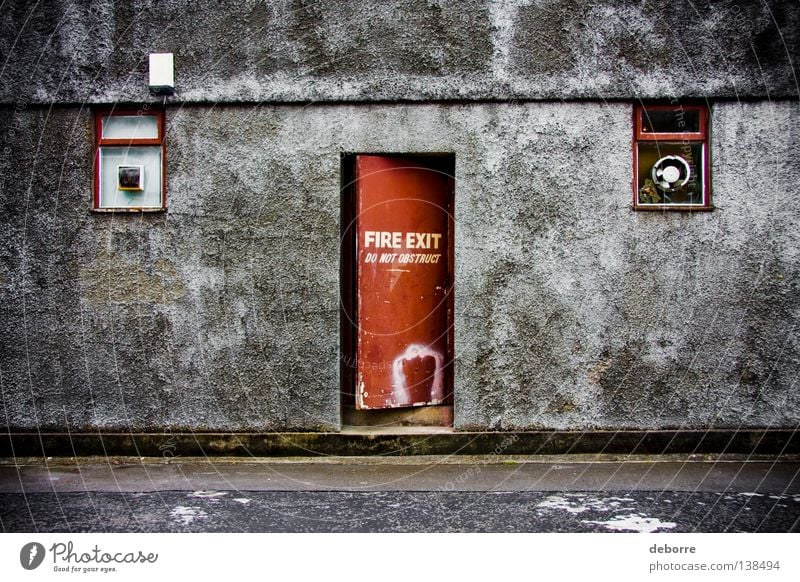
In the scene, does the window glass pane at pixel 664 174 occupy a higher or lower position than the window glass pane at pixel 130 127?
lower

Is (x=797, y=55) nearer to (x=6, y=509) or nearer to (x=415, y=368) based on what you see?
(x=415, y=368)

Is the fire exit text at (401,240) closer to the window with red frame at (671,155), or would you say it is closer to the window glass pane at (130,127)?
the window with red frame at (671,155)

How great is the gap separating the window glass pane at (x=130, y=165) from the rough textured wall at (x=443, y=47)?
507 millimetres

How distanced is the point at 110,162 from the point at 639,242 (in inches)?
203

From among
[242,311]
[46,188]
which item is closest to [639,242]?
[242,311]

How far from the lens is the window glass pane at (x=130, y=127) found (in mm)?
7797

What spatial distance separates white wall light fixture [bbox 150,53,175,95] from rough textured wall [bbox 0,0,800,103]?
92 mm

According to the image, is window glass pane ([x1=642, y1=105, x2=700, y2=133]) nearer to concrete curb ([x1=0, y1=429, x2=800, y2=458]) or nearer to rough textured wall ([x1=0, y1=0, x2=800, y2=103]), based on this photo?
rough textured wall ([x1=0, y1=0, x2=800, y2=103])

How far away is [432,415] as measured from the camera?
791cm

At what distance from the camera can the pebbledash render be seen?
298 inches

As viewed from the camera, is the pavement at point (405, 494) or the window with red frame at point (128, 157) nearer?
the pavement at point (405, 494)
